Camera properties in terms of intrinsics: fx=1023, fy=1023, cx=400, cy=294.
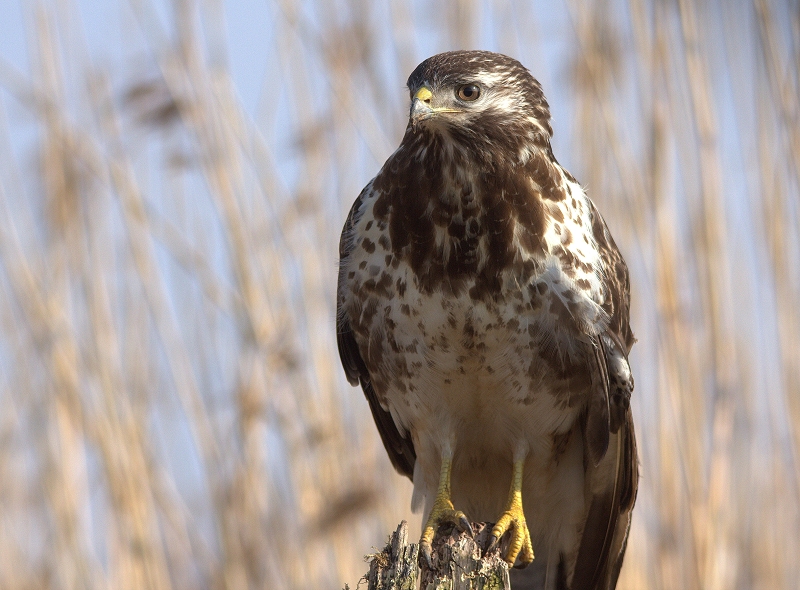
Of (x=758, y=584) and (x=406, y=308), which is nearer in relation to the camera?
(x=406, y=308)

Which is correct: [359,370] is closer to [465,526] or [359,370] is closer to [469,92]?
[465,526]

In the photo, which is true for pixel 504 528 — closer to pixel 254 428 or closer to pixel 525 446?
pixel 525 446

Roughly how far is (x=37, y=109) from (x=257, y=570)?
1447 mm

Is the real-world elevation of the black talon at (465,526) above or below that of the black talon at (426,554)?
above

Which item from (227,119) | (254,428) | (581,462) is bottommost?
(581,462)

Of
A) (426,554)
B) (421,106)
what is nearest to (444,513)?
(426,554)

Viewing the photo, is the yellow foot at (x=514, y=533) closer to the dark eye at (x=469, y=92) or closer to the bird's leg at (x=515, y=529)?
the bird's leg at (x=515, y=529)

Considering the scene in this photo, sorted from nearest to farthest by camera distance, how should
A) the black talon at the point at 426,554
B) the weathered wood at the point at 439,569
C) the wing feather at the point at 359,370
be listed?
the weathered wood at the point at 439,569, the black talon at the point at 426,554, the wing feather at the point at 359,370

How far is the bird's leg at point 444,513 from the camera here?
7.47 feet

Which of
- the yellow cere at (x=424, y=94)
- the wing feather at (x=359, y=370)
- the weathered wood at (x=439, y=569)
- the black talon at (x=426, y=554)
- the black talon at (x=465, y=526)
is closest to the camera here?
the weathered wood at (x=439, y=569)

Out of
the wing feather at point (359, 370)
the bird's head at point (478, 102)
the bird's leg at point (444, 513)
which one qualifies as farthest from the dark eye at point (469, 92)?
the bird's leg at point (444, 513)

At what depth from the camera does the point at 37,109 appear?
289 cm

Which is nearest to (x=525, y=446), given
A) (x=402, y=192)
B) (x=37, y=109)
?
(x=402, y=192)

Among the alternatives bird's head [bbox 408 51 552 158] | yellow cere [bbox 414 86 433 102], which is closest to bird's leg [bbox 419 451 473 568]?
bird's head [bbox 408 51 552 158]
